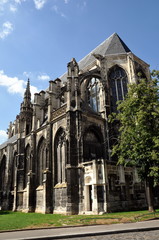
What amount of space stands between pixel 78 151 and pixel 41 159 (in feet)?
21.5

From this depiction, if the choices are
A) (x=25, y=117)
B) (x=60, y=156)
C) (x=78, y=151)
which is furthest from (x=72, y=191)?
(x=25, y=117)

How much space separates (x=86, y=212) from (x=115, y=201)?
192cm

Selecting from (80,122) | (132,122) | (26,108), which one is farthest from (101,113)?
(26,108)

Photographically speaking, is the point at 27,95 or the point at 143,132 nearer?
the point at 143,132

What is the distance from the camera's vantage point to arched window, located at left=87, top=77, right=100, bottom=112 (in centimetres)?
2139

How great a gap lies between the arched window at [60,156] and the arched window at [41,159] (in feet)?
8.22

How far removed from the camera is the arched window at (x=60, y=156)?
642 inches

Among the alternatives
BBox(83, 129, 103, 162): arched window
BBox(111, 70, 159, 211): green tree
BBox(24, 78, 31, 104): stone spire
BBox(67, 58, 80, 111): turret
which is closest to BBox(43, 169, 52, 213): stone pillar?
BBox(83, 129, 103, 162): arched window

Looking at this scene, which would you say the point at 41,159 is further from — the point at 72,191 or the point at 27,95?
the point at 27,95

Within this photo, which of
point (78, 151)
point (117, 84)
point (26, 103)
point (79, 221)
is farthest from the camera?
point (26, 103)

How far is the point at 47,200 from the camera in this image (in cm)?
1612

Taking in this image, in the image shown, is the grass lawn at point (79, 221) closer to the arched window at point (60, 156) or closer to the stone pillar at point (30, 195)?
the arched window at point (60, 156)

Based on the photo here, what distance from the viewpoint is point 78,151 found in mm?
14688

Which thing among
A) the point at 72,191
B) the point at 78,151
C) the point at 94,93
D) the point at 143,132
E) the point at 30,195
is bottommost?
the point at 30,195
